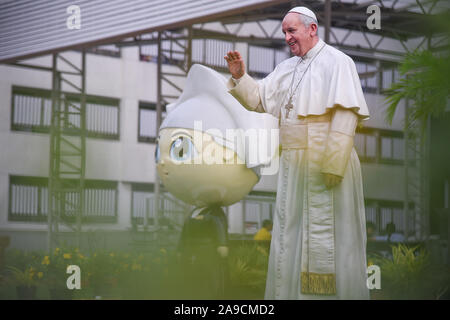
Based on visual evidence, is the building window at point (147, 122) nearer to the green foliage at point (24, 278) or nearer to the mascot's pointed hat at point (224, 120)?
the green foliage at point (24, 278)

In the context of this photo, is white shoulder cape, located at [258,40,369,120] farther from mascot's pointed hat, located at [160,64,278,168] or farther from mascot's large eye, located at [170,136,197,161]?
mascot's large eye, located at [170,136,197,161]

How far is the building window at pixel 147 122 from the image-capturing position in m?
10.5

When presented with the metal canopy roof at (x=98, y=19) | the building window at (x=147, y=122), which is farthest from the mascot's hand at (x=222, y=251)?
the building window at (x=147, y=122)

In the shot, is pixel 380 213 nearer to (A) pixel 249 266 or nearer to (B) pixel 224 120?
(A) pixel 249 266

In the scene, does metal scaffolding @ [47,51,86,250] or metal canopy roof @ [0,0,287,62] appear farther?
metal scaffolding @ [47,51,86,250]

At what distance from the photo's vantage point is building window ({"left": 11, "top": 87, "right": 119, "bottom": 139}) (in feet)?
31.1

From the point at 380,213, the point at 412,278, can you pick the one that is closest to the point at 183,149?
the point at 412,278

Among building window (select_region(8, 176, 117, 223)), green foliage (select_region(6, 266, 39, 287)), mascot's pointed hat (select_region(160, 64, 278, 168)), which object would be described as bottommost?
green foliage (select_region(6, 266, 39, 287))

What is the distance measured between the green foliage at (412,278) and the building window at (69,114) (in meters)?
5.35

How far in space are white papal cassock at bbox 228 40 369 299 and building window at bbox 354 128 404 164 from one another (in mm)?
4845

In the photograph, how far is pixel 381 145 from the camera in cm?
1024

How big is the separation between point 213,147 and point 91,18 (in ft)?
6.82

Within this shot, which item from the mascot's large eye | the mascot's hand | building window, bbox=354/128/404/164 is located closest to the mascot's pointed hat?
the mascot's large eye
